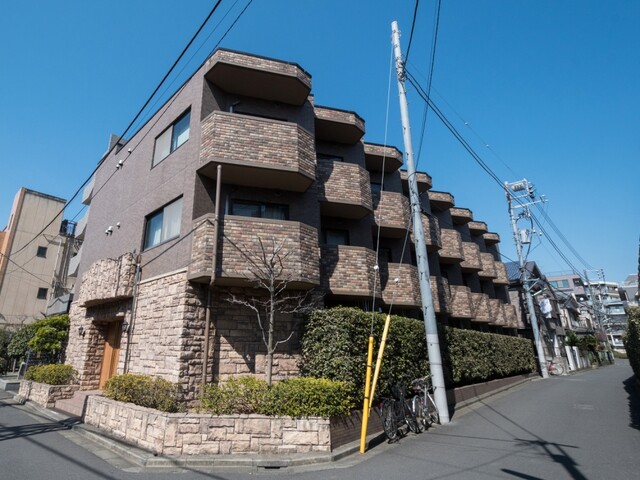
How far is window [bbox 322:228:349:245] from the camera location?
1330 centimetres

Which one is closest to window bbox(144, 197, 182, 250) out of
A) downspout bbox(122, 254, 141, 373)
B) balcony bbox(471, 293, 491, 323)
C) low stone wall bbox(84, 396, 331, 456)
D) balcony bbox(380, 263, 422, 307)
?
downspout bbox(122, 254, 141, 373)

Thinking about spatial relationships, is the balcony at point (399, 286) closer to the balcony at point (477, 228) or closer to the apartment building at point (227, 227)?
the apartment building at point (227, 227)

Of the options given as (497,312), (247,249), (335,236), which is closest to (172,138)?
(247,249)

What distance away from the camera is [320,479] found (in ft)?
19.6

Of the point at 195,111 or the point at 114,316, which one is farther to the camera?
the point at 114,316

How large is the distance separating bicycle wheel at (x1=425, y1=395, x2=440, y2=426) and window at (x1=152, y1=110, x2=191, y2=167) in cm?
1114

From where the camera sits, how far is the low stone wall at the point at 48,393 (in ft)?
40.2

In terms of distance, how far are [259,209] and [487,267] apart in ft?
61.3

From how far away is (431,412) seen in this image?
406 inches

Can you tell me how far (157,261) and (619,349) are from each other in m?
98.0

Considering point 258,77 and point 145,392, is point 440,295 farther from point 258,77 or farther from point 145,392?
point 145,392

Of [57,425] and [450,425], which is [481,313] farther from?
[57,425]

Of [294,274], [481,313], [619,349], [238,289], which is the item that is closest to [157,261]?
[238,289]

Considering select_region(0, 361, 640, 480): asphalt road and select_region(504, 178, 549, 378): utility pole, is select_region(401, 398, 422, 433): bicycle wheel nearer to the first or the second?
select_region(0, 361, 640, 480): asphalt road
